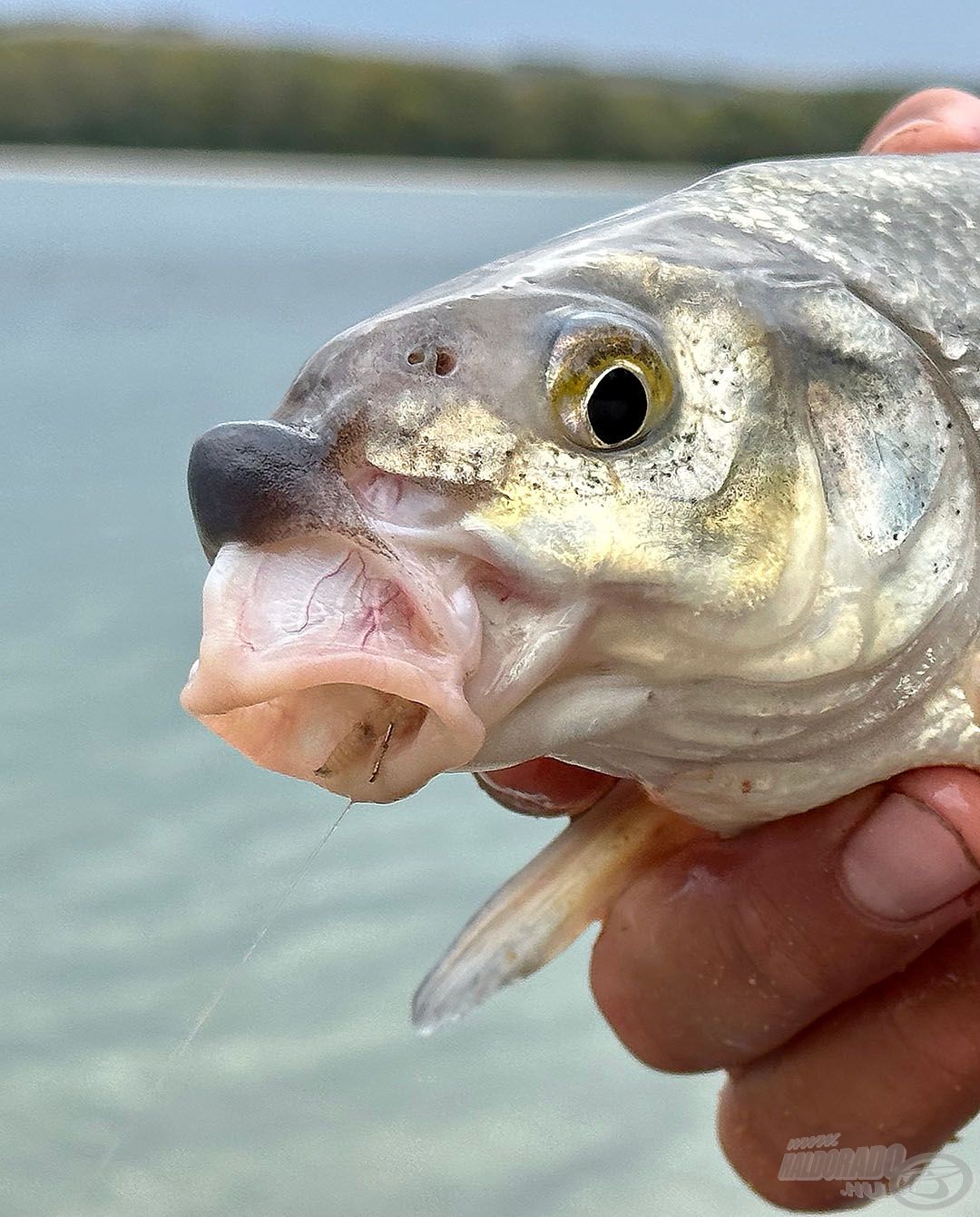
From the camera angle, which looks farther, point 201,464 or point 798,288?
point 798,288

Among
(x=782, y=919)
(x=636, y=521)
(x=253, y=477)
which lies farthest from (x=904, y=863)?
(x=253, y=477)

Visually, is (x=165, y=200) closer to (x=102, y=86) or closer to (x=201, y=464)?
(x=102, y=86)

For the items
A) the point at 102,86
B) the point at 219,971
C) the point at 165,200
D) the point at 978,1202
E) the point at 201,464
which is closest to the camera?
the point at 201,464

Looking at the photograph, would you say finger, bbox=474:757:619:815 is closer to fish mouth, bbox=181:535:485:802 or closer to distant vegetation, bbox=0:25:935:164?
fish mouth, bbox=181:535:485:802

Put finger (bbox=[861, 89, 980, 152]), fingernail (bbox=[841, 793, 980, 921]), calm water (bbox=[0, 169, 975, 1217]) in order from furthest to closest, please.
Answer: calm water (bbox=[0, 169, 975, 1217]), finger (bbox=[861, 89, 980, 152]), fingernail (bbox=[841, 793, 980, 921])

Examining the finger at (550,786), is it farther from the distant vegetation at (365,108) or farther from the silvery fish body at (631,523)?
the distant vegetation at (365,108)

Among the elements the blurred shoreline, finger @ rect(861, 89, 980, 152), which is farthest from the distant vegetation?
finger @ rect(861, 89, 980, 152)

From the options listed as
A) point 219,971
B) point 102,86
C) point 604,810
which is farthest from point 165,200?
point 604,810
